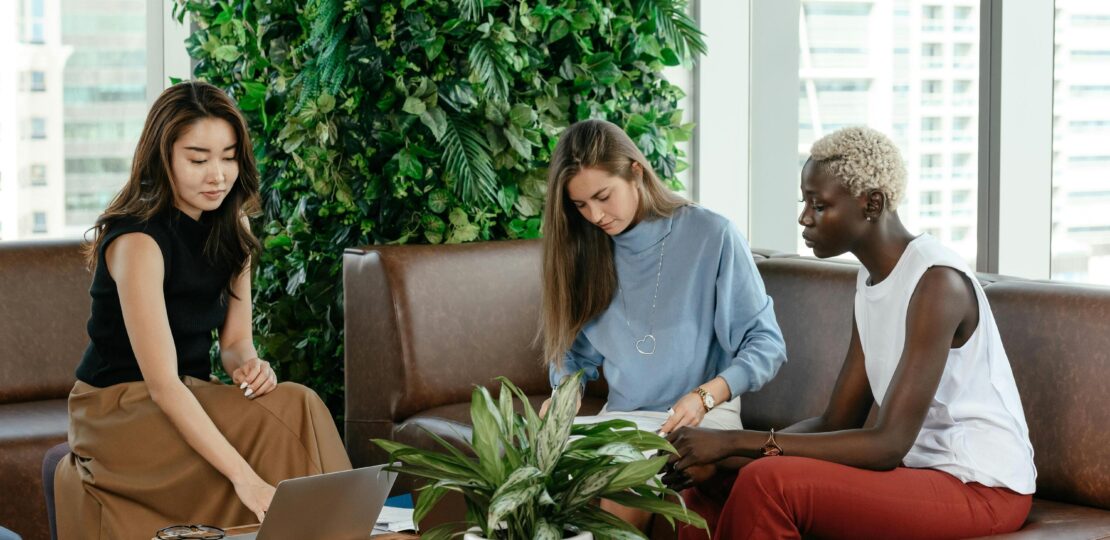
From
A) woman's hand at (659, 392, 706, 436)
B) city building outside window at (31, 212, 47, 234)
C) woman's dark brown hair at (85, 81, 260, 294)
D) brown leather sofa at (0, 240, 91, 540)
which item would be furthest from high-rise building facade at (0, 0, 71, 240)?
woman's hand at (659, 392, 706, 436)

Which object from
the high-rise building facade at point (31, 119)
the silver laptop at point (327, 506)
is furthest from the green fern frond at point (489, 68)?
the high-rise building facade at point (31, 119)

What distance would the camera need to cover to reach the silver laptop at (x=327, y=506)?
75.1 inches

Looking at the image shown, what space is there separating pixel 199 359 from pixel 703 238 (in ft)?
3.81

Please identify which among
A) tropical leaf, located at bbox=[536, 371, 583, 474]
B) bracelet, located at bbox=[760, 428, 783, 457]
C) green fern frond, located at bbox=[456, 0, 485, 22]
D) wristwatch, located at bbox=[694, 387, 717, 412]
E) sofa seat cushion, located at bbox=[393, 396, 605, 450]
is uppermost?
green fern frond, located at bbox=[456, 0, 485, 22]

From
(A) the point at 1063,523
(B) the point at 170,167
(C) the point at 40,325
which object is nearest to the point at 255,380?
(B) the point at 170,167

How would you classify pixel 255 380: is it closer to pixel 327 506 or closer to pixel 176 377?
pixel 176 377

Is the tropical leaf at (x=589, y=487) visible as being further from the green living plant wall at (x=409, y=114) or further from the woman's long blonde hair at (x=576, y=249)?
the green living plant wall at (x=409, y=114)

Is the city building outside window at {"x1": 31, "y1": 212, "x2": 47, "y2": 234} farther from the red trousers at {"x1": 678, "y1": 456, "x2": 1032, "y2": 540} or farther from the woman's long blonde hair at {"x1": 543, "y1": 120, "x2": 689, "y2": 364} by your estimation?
the red trousers at {"x1": 678, "y1": 456, "x2": 1032, "y2": 540}

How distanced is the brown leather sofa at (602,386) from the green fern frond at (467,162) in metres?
0.16

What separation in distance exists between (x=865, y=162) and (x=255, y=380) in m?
1.33

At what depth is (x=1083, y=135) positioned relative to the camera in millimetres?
3256

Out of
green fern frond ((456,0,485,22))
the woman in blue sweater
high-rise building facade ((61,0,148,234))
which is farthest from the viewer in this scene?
high-rise building facade ((61,0,148,234))

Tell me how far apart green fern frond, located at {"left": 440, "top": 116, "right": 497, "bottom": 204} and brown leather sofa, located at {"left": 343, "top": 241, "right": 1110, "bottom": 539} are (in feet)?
0.53

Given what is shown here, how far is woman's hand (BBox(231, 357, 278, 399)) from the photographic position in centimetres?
262
